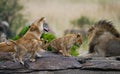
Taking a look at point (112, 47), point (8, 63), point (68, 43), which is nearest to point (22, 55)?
point (8, 63)

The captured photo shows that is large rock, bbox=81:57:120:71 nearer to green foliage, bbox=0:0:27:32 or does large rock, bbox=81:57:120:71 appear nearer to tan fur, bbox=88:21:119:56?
tan fur, bbox=88:21:119:56

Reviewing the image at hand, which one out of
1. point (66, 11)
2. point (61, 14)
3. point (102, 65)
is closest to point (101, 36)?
point (102, 65)

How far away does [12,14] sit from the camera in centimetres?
3381

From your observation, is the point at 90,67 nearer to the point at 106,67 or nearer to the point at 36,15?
the point at 106,67

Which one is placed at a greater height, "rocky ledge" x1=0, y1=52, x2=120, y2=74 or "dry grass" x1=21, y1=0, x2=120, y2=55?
"dry grass" x1=21, y1=0, x2=120, y2=55

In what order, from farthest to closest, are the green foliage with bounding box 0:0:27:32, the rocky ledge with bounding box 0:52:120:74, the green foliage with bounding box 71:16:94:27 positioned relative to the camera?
the green foliage with bounding box 0:0:27:32 < the green foliage with bounding box 71:16:94:27 < the rocky ledge with bounding box 0:52:120:74

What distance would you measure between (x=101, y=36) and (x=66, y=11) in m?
20.7

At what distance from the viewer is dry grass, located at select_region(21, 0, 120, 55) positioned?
106 ft

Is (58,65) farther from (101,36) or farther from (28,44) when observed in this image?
(101,36)

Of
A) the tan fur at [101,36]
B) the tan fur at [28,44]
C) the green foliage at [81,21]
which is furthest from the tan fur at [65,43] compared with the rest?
the green foliage at [81,21]

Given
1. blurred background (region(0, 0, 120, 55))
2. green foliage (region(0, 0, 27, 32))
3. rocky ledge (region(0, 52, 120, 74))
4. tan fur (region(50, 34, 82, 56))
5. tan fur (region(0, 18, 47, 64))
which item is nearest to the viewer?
tan fur (region(0, 18, 47, 64))

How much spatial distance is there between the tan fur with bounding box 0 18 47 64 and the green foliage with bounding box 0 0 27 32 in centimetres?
2008

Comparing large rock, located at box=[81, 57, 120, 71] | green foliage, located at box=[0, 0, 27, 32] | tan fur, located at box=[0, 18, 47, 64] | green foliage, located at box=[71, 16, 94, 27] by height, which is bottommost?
large rock, located at box=[81, 57, 120, 71]

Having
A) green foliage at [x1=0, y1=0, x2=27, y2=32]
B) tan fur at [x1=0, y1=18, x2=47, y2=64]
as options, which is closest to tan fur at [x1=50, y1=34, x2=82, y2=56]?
tan fur at [x1=0, y1=18, x2=47, y2=64]
